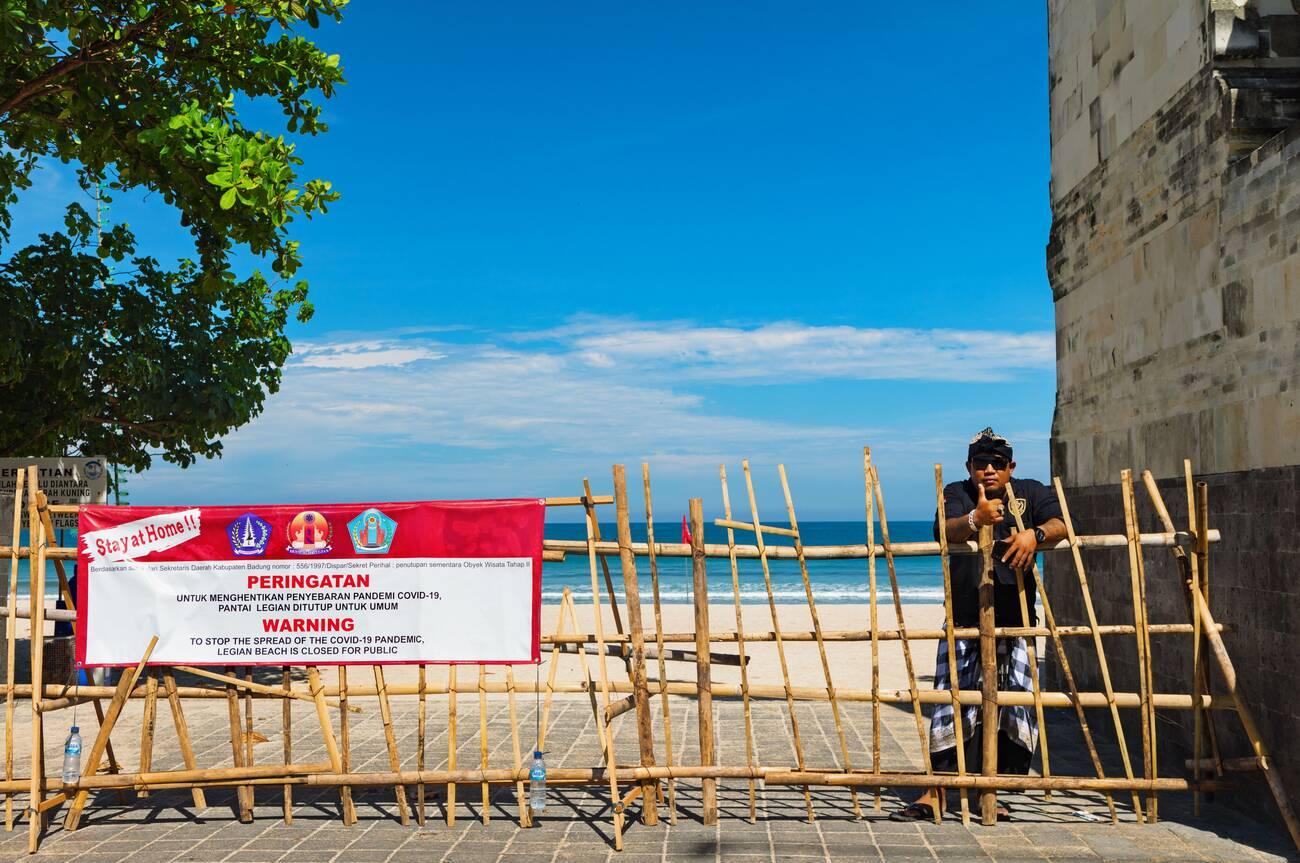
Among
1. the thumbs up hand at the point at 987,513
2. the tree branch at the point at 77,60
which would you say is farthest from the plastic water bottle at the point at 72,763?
the tree branch at the point at 77,60

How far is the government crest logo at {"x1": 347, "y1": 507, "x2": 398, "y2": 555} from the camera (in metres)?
6.50

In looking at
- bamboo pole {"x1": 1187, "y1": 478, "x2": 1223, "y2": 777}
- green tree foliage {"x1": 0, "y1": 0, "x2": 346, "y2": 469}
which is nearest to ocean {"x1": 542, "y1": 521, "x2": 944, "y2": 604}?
green tree foliage {"x1": 0, "y1": 0, "x2": 346, "y2": 469}

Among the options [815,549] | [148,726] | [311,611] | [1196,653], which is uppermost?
[815,549]

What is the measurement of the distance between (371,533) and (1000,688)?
3.91 meters

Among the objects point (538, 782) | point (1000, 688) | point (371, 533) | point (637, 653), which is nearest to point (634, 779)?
point (538, 782)

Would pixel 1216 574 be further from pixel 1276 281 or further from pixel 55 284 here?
pixel 55 284

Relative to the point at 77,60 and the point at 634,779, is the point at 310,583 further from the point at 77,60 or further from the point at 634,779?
the point at 77,60

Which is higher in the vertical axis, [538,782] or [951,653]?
[951,653]

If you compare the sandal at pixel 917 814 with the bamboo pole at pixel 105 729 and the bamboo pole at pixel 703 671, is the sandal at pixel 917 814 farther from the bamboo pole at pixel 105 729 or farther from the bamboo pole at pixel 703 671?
the bamboo pole at pixel 105 729

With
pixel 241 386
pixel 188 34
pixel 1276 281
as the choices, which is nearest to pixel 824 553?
pixel 1276 281

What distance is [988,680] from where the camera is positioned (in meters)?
6.36

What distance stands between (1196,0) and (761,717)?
6836mm

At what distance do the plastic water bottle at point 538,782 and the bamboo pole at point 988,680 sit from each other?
2520 mm

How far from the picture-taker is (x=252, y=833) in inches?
252
